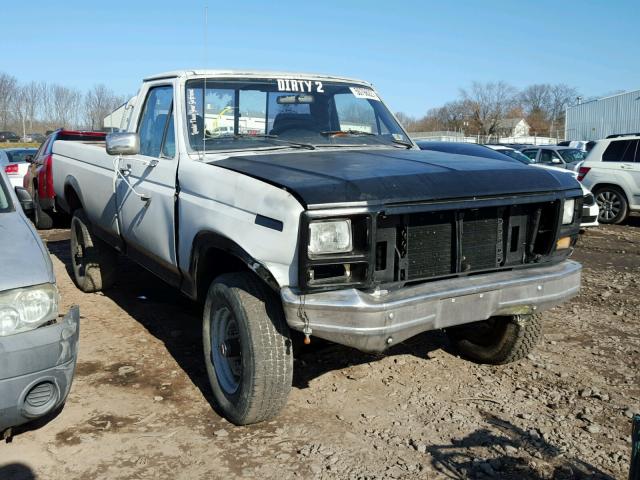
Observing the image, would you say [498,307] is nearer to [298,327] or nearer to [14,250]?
[298,327]

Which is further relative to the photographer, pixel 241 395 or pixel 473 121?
pixel 473 121

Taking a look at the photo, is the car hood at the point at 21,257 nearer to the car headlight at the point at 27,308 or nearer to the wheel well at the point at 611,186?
the car headlight at the point at 27,308

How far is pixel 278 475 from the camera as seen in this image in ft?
10.1

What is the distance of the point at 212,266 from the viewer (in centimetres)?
385

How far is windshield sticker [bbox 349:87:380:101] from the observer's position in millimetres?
4994

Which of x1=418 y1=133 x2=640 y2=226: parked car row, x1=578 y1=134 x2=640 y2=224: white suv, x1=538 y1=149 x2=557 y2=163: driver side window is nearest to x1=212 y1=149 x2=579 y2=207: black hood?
x1=418 y1=133 x2=640 y2=226: parked car row

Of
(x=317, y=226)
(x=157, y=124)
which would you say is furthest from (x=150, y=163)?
(x=317, y=226)

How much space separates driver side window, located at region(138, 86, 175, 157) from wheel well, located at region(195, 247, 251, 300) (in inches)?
36.4

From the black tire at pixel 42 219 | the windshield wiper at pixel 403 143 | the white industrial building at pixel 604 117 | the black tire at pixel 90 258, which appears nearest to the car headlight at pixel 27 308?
the windshield wiper at pixel 403 143

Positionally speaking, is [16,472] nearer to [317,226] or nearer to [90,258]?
[317,226]

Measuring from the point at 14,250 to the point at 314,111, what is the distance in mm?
2409

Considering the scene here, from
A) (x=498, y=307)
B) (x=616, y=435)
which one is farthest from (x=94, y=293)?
(x=616, y=435)

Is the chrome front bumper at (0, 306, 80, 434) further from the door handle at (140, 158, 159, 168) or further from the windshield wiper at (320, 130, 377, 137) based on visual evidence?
the windshield wiper at (320, 130, 377, 137)

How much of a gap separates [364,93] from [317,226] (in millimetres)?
2416
